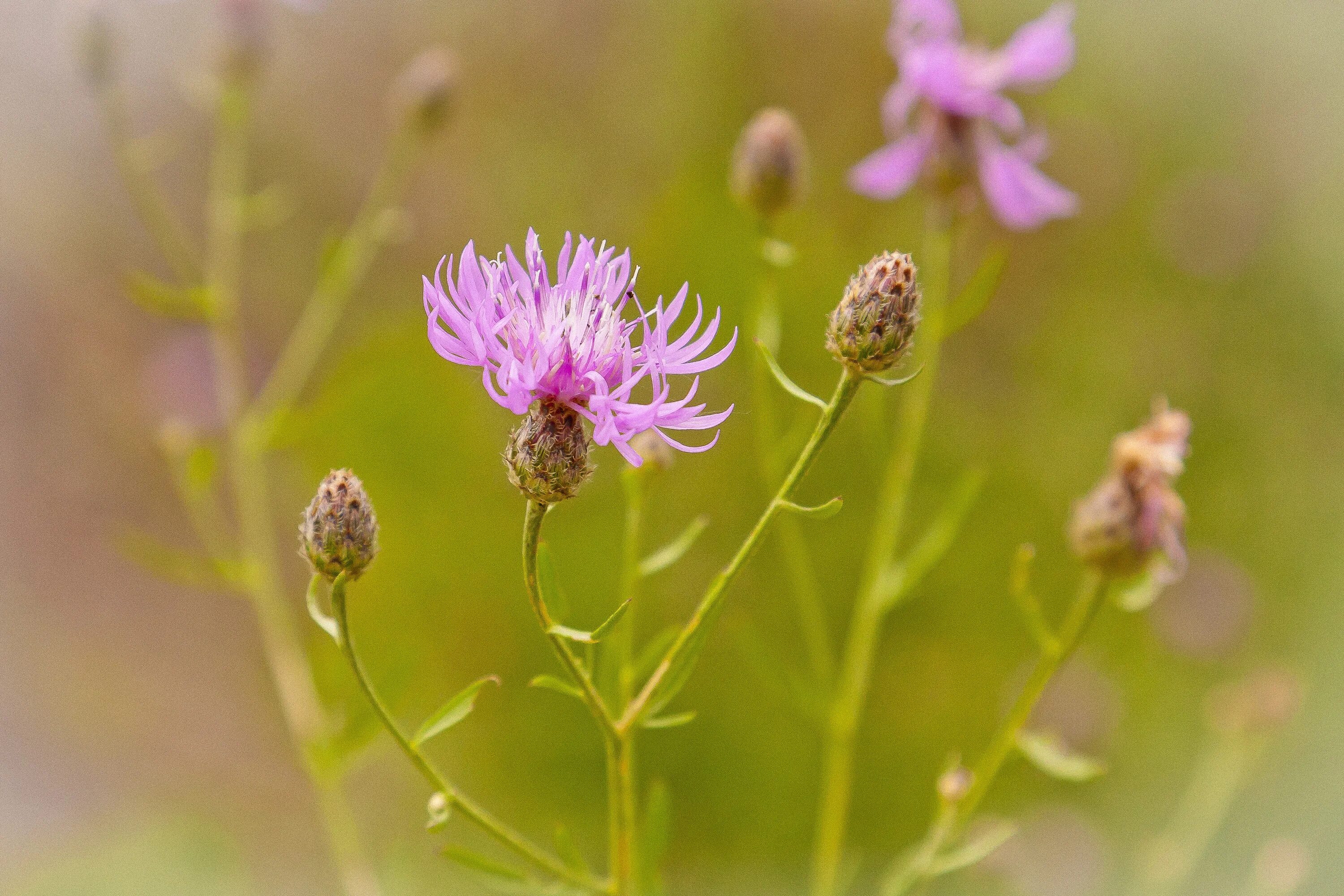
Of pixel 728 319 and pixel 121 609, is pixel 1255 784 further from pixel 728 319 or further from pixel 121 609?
pixel 121 609

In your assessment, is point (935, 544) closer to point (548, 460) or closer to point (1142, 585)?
point (1142, 585)

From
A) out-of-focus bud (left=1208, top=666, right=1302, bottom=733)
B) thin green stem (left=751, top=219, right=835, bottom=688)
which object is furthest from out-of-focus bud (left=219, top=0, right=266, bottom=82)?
out-of-focus bud (left=1208, top=666, right=1302, bottom=733)

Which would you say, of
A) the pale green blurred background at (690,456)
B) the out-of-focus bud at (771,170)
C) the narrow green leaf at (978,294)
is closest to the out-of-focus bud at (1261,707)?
the pale green blurred background at (690,456)

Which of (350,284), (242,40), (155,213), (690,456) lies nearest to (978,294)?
(242,40)

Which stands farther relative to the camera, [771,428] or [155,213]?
[155,213]

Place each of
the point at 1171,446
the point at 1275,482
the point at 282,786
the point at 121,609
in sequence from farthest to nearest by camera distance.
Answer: the point at 121,609, the point at 282,786, the point at 1275,482, the point at 1171,446

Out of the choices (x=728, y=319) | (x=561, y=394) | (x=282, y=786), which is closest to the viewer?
(x=561, y=394)

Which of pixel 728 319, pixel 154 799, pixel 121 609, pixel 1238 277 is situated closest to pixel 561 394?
pixel 728 319

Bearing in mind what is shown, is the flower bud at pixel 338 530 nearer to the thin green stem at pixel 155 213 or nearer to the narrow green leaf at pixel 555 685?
the narrow green leaf at pixel 555 685
